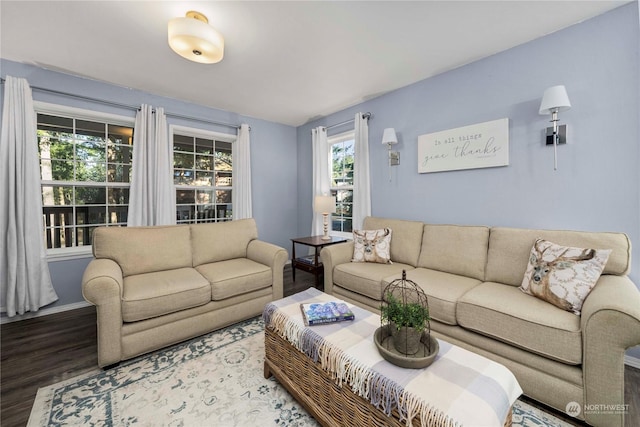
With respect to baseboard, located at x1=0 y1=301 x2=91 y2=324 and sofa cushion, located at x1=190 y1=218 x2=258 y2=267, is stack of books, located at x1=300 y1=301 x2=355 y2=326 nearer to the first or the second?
sofa cushion, located at x1=190 y1=218 x2=258 y2=267

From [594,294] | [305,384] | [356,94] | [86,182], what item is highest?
[356,94]

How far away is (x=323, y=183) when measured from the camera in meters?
4.04

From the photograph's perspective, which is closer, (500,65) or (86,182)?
(500,65)

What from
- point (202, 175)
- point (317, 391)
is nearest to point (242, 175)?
point (202, 175)

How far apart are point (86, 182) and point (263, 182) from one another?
2.23 m

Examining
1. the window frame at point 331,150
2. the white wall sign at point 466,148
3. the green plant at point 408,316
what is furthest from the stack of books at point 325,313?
the window frame at point 331,150

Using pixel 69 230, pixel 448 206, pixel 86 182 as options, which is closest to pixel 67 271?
pixel 69 230

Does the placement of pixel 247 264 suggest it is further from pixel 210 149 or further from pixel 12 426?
pixel 210 149

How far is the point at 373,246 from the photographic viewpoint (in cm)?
276

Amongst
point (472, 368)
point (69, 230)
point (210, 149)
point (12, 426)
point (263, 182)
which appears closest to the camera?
point (472, 368)

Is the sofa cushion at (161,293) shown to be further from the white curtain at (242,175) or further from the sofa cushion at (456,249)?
the sofa cushion at (456,249)

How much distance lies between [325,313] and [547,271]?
1.48 m

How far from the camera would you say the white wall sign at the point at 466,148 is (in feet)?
7.61

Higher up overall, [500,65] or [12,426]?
[500,65]
